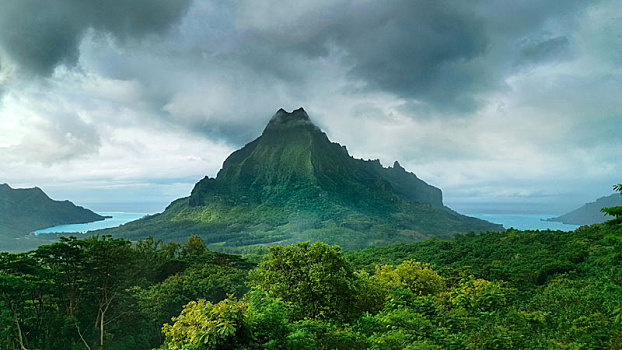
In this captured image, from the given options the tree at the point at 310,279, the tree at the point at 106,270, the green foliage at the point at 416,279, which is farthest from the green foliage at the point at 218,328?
the tree at the point at 106,270

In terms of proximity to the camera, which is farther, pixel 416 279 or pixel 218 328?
pixel 416 279

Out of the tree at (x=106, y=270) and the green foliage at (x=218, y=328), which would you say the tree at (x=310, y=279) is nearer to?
the green foliage at (x=218, y=328)

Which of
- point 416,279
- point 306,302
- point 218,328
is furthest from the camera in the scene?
point 416,279

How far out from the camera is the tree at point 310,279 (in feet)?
52.3

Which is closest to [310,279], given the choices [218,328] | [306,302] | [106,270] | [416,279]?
[306,302]

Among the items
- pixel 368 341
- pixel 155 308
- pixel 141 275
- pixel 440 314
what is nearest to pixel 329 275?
pixel 440 314

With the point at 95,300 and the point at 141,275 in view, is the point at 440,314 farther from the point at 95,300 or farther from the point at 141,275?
the point at 141,275

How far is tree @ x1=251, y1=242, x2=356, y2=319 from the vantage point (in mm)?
15938

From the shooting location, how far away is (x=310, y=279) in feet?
53.2

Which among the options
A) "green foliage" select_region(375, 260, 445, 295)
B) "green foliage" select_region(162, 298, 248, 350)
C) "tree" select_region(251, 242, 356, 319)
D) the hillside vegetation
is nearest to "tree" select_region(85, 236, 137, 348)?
the hillside vegetation

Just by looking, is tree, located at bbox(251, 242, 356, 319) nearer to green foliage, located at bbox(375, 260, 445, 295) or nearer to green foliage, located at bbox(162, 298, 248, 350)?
green foliage, located at bbox(162, 298, 248, 350)

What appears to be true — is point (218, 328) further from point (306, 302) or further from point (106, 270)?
point (106, 270)

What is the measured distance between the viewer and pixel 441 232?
197 meters

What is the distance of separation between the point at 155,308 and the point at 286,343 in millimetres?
25442
